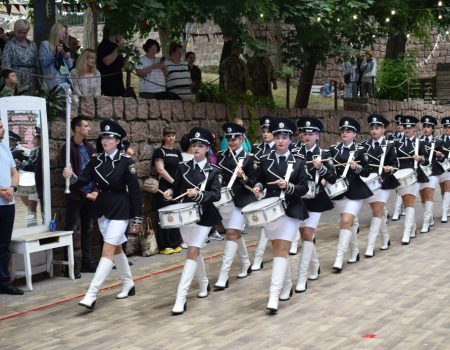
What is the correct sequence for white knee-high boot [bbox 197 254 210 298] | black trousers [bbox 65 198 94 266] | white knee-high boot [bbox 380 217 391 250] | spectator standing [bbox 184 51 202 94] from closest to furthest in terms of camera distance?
1. white knee-high boot [bbox 197 254 210 298]
2. black trousers [bbox 65 198 94 266]
3. white knee-high boot [bbox 380 217 391 250]
4. spectator standing [bbox 184 51 202 94]

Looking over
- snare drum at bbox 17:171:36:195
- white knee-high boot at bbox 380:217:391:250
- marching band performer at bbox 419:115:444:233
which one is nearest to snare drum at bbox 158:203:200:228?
snare drum at bbox 17:171:36:195

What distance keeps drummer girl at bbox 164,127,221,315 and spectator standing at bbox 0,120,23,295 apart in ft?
6.74

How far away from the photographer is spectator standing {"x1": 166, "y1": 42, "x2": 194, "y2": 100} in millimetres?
15430

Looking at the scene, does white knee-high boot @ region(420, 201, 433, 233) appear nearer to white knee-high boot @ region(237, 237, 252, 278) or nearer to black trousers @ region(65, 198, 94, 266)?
white knee-high boot @ region(237, 237, 252, 278)

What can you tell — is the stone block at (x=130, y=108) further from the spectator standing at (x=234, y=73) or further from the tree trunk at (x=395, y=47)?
the tree trunk at (x=395, y=47)

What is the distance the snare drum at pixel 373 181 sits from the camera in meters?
12.9

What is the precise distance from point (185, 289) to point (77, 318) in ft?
3.85

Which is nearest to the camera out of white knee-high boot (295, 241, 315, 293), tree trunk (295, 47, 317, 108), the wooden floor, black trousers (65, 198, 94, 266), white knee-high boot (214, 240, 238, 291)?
the wooden floor

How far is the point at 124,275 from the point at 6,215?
163 cm

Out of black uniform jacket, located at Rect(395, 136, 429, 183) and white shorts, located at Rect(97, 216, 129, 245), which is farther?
black uniform jacket, located at Rect(395, 136, 429, 183)

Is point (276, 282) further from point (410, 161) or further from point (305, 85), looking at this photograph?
point (305, 85)

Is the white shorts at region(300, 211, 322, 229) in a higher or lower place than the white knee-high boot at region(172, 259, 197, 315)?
higher

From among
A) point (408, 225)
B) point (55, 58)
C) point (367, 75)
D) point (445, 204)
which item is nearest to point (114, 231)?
point (55, 58)

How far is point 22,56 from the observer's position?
39.2 ft
